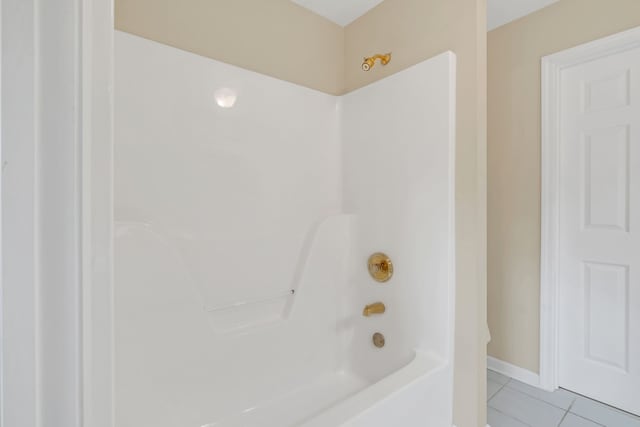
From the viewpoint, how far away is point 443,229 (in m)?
1.30

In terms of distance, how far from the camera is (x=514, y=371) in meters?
1.90

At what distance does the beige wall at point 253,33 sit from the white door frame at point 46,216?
116 cm

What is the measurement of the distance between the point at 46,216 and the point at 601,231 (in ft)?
7.40

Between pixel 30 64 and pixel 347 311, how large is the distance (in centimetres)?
164

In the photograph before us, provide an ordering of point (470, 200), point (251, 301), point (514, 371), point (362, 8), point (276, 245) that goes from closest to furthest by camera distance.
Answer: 1. point (470, 200)
2. point (251, 301)
3. point (276, 245)
4. point (362, 8)
5. point (514, 371)

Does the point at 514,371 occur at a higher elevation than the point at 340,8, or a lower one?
lower

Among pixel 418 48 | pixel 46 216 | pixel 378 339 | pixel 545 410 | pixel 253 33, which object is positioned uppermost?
pixel 253 33

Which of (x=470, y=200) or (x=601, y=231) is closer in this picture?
(x=470, y=200)

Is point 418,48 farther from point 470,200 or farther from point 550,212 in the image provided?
point 550,212

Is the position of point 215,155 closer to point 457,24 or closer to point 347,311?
point 347,311

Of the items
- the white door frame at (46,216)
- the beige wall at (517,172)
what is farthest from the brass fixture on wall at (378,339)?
the white door frame at (46,216)

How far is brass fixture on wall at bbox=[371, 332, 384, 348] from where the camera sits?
5.00ft

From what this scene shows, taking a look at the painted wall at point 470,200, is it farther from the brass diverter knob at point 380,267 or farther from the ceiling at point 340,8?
the ceiling at point 340,8

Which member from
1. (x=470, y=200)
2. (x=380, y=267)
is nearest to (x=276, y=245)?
(x=380, y=267)
